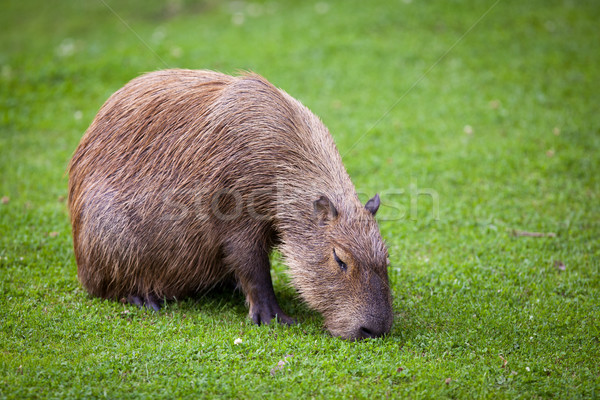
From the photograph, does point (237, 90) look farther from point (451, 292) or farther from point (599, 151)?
point (599, 151)

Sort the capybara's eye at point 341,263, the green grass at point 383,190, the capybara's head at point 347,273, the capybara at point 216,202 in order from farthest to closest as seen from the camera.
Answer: the capybara at point 216,202 < the capybara's eye at point 341,263 < the capybara's head at point 347,273 < the green grass at point 383,190

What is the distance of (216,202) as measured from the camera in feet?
15.6

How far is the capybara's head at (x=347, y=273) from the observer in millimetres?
4324

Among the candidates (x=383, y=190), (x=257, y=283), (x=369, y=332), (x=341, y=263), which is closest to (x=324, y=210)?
(x=341, y=263)

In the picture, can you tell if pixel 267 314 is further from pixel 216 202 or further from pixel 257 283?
pixel 216 202

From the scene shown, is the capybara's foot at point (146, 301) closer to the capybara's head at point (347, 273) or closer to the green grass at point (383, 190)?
the green grass at point (383, 190)

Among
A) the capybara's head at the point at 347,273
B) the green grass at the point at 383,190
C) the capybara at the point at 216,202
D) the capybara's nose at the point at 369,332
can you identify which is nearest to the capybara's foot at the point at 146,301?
the capybara at the point at 216,202

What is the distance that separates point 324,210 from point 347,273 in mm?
555

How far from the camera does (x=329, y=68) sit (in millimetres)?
10461

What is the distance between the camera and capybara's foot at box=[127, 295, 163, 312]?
5090 millimetres

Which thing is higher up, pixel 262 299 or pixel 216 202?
pixel 216 202

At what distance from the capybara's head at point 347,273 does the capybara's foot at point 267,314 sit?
361mm

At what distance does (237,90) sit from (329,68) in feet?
19.0

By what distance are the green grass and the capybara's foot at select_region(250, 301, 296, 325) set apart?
106mm
